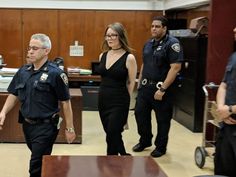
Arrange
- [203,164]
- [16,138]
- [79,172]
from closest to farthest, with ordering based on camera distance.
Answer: [79,172] → [203,164] → [16,138]

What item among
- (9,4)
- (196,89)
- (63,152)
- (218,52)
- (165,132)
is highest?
(9,4)

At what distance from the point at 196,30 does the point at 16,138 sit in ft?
9.81

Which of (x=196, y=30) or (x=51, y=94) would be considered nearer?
(x=51, y=94)

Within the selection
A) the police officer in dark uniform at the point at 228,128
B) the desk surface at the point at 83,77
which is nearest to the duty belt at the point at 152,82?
the police officer in dark uniform at the point at 228,128

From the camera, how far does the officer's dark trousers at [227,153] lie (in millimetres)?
2623

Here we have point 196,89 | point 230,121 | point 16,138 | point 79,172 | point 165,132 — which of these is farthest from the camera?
point 196,89

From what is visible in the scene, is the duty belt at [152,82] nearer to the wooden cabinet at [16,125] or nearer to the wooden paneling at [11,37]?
the wooden cabinet at [16,125]

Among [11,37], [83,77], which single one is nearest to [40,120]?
[83,77]

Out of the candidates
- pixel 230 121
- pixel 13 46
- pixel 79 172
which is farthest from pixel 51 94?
pixel 13 46

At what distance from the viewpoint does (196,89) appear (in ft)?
18.3

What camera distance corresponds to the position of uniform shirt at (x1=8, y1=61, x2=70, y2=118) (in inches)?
106

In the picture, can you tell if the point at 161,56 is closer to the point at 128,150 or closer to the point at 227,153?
the point at 128,150

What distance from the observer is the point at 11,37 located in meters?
7.17

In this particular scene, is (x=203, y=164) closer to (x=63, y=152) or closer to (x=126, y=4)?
(x=63, y=152)
